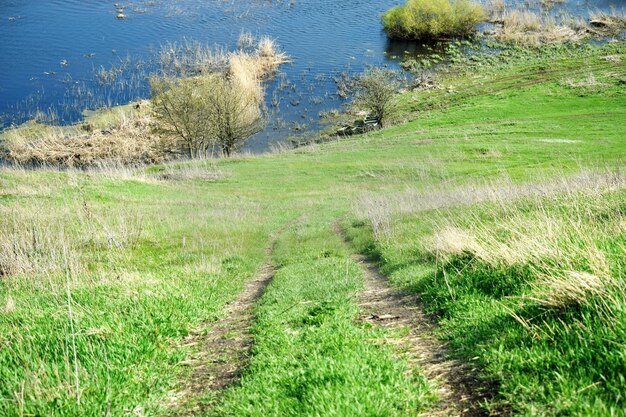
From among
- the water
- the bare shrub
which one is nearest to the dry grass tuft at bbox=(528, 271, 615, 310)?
the bare shrub

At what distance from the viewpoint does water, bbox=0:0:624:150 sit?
214ft

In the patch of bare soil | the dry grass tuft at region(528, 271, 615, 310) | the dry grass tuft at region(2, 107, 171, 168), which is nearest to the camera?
the dry grass tuft at region(528, 271, 615, 310)

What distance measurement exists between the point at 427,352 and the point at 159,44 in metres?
80.2

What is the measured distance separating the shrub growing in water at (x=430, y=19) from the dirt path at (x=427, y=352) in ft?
273

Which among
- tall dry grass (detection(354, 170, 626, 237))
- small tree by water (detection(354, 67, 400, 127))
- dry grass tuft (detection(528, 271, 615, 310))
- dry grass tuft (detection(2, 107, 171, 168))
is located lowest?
dry grass tuft (detection(2, 107, 171, 168))

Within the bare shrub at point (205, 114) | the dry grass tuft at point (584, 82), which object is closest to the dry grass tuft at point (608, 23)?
the dry grass tuft at point (584, 82)

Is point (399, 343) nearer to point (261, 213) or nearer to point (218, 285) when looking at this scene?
point (218, 285)

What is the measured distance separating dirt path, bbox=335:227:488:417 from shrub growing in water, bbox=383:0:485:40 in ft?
273

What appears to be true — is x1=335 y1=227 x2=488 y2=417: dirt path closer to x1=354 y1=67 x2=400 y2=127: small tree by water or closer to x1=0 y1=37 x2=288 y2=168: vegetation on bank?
x1=0 y1=37 x2=288 y2=168: vegetation on bank

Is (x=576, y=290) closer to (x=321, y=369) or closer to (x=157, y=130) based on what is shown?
(x=321, y=369)

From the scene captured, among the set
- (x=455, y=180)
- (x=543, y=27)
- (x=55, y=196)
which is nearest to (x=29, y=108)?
(x=55, y=196)

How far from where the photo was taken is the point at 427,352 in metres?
6.93

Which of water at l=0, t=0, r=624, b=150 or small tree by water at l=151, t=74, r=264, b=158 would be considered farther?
water at l=0, t=0, r=624, b=150

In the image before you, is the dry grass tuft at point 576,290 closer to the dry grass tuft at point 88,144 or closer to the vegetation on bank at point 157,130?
the vegetation on bank at point 157,130
